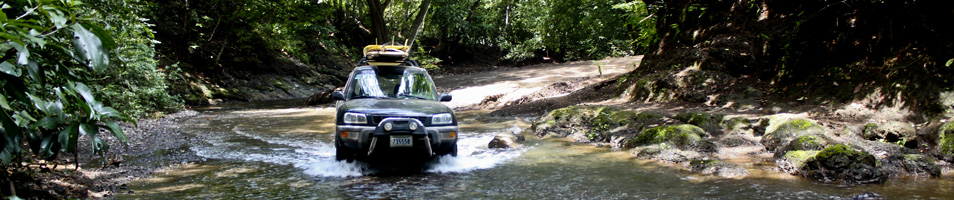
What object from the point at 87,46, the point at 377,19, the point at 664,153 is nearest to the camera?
the point at 87,46

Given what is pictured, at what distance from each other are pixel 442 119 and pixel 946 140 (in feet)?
19.5

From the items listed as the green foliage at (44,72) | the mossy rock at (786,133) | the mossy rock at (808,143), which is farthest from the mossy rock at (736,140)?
the green foliage at (44,72)

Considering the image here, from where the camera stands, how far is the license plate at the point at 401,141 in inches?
251

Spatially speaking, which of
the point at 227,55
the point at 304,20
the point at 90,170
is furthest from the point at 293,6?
the point at 90,170

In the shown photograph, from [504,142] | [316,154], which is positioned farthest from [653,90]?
[316,154]

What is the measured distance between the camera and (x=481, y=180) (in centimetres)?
668

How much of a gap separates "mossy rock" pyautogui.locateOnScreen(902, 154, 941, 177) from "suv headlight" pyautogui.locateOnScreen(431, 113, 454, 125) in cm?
495

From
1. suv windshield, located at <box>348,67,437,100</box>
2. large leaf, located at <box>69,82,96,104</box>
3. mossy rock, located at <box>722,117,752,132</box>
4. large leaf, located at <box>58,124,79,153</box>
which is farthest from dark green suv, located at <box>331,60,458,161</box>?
mossy rock, located at <box>722,117,752,132</box>

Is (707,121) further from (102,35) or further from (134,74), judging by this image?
(134,74)

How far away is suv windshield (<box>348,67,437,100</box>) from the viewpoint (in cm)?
786

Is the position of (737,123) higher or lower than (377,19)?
lower

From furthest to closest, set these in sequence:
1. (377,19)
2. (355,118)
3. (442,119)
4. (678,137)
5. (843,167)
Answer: (377,19) → (678,137) → (442,119) → (355,118) → (843,167)

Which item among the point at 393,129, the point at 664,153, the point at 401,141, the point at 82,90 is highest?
the point at 82,90

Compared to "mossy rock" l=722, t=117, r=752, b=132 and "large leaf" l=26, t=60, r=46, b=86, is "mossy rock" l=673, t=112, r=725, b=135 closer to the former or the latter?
"mossy rock" l=722, t=117, r=752, b=132
